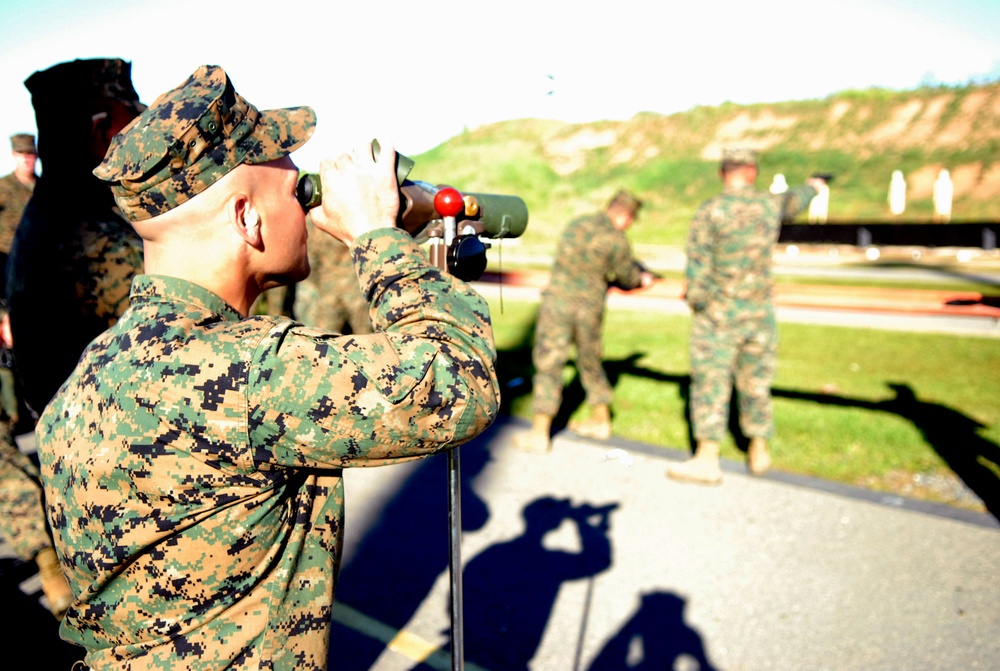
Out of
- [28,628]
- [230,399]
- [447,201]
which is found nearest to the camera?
[230,399]

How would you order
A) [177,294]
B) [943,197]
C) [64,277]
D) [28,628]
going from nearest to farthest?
[177,294], [64,277], [28,628], [943,197]

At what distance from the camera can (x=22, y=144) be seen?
6.53 metres

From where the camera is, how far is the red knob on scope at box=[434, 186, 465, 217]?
1.42 m

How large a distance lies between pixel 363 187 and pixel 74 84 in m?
1.81

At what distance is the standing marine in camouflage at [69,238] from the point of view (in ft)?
7.93

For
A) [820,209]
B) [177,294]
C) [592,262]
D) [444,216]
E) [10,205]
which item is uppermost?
[444,216]

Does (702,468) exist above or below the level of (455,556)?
below

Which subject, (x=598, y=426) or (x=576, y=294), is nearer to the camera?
(x=576, y=294)

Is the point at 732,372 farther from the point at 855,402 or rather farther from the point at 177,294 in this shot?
the point at 177,294

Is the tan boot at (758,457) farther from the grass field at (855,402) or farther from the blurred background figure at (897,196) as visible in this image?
the blurred background figure at (897,196)

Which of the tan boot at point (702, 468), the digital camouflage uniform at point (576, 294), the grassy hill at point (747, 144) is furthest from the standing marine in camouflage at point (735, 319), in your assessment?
the grassy hill at point (747, 144)

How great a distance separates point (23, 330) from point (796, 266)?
19.5 metres

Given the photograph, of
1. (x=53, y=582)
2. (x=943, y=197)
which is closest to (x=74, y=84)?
(x=53, y=582)

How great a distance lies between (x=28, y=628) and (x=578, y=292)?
405 centimetres
